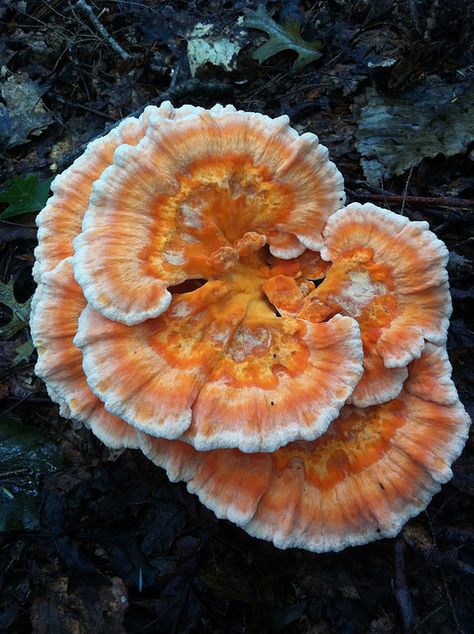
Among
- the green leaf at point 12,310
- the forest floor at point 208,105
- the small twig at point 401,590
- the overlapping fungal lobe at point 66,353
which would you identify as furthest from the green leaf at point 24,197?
the small twig at point 401,590

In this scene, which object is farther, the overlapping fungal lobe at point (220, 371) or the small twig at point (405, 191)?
the small twig at point (405, 191)

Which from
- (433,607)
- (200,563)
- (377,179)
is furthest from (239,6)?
(433,607)

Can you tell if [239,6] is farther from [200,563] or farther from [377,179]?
[200,563]

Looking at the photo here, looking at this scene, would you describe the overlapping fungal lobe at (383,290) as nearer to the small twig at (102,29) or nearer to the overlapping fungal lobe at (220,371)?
the overlapping fungal lobe at (220,371)

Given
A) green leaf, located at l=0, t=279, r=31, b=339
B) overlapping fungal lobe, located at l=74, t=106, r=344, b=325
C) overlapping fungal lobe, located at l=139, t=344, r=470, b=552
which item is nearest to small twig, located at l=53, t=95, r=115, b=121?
green leaf, located at l=0, t=279, r=31, b=339

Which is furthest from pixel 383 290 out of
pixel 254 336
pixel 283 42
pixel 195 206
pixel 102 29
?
pixel 102 29
